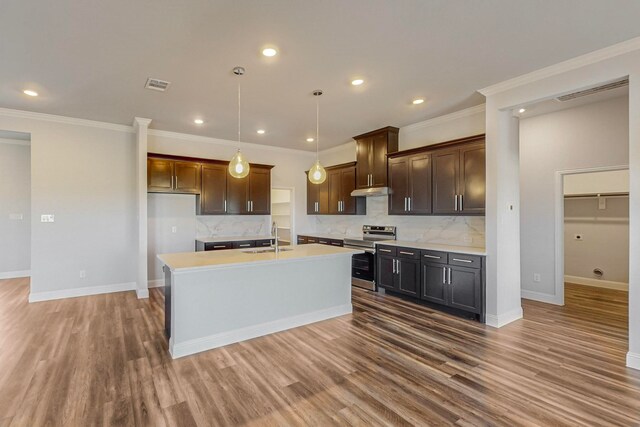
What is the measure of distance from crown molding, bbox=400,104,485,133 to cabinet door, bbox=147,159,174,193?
4247 mm

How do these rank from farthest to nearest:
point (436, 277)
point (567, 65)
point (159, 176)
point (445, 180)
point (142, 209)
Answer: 1. point (159, 176)
2. point (142, 209)
3. point (445, 180)
4. point (436, 277)
5. point (567, 65)

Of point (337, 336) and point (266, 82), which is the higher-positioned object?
point (266, 82)

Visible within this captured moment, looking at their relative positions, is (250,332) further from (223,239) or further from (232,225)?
(232,225)

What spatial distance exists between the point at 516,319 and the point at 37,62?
6160 mm

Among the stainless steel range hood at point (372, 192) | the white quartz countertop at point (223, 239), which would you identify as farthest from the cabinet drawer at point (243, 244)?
the stainless steel range hood at point (372, 192)

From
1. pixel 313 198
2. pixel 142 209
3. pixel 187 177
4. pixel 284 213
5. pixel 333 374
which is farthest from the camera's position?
pixel 284 213

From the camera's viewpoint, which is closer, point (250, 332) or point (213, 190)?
point (250, 332)

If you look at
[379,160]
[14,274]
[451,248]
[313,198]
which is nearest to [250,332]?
[451,248]

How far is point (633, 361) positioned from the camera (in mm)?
2732

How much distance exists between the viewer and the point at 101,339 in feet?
11.0

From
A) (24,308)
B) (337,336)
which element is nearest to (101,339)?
(24,308)

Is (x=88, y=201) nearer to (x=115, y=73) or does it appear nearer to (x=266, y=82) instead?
(x=115, y=73)

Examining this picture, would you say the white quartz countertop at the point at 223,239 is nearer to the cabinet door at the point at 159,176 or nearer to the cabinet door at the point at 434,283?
the cabinet door at the point at 159,176

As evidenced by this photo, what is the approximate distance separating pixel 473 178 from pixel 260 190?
4.03 metres
